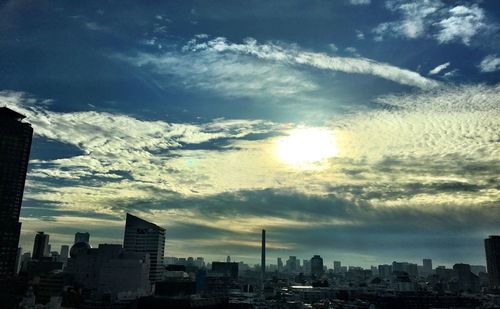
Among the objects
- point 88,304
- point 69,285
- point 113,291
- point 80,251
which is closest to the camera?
point 88,304

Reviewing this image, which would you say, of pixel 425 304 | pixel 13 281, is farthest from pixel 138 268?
pixel 425 304

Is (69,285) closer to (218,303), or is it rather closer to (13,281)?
(13,281)

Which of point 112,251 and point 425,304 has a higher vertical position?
point 112,251

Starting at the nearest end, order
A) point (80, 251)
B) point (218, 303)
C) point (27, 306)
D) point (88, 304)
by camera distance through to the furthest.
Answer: point (27, 306) → point (88, 304) → point (218, 303) → point (80, 251)

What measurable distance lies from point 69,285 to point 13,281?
38.2 m

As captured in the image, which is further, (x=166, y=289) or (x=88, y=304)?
(x=166, y=289)

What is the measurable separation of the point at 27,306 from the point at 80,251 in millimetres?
68424

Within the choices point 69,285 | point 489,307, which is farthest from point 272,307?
point 489,307

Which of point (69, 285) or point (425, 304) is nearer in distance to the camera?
point (69, 285)

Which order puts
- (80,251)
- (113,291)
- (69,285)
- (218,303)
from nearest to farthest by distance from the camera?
(218,303), (113,291), (69,285), (80,251)

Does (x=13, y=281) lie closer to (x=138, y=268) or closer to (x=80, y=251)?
(x=80, y=251)

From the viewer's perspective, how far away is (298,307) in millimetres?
178375

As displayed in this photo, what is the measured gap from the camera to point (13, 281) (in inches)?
7579

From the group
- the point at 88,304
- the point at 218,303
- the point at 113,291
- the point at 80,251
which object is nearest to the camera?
the point at 88,304
